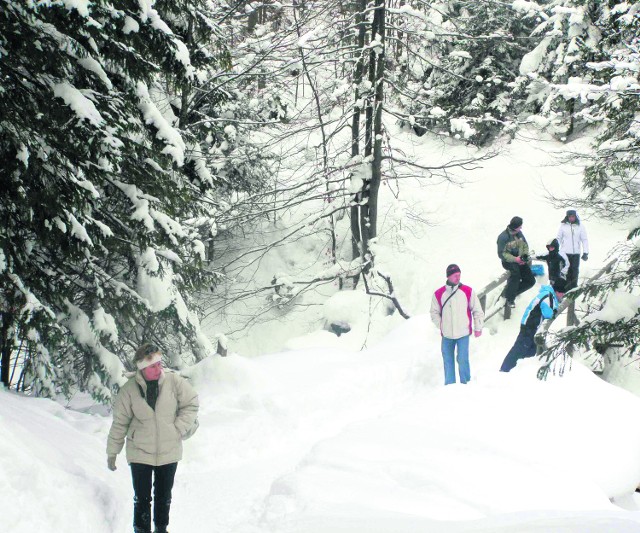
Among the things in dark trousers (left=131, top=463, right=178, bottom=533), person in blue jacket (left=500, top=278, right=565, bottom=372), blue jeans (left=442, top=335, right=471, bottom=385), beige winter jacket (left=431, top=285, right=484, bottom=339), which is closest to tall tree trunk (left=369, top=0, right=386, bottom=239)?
person in blue jacket (left=500, top=278, right=565, bottom=372)

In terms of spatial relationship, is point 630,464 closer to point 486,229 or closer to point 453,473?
point 453,473

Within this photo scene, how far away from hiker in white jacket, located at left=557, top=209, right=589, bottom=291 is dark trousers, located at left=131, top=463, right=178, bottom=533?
32.8ft

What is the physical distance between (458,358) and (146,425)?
17.3ft

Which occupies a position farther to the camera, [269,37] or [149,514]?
[269,37]

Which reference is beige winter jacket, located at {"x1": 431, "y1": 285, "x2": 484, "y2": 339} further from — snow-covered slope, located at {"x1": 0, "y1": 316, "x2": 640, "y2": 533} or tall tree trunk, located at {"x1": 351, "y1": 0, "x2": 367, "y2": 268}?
tall tree trunk, located at {"x1": 351, "y1": 0, "x2": 367, "y2": 268}

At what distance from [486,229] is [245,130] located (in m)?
7.43

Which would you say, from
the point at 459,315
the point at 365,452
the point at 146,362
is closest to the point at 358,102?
the point at 459,315

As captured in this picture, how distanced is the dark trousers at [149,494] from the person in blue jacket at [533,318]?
235 inches

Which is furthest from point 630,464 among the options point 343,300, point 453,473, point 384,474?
point 343,300

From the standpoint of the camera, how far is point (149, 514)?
5234 millimetres

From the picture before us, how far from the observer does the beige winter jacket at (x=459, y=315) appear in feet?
29.4

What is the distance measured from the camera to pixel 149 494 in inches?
206

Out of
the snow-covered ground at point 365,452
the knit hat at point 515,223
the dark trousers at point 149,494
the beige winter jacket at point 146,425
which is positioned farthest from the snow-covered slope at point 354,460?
the knit hat at point 515,223

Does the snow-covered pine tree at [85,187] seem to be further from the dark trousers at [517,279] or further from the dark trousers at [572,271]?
the dark trousers at [572,271]
